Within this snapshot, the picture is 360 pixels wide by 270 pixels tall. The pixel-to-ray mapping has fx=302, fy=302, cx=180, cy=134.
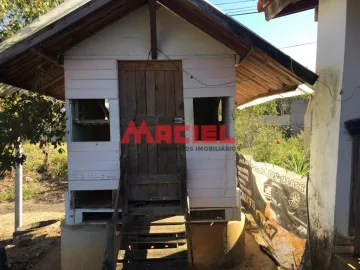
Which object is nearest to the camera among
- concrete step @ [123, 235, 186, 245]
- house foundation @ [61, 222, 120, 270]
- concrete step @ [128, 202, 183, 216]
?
concrete step @ [123, 235, 186, 245]

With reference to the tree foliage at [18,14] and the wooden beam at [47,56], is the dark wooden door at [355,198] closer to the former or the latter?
the wooden beam at [47,56]

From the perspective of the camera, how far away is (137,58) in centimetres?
527

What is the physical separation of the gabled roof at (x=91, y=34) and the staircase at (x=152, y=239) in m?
2.85

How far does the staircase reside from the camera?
4581 millimetres

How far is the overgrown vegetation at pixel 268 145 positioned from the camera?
877 centimetres

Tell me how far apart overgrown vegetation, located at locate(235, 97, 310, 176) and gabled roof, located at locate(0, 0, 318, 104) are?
317cm

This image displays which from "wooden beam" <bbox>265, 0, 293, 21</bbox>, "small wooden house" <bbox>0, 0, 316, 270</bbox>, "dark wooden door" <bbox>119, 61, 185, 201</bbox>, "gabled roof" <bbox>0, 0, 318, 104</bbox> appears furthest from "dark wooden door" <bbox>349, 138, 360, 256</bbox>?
"dark wooden door" <bbox>119, 61, 185, 201</bbox>

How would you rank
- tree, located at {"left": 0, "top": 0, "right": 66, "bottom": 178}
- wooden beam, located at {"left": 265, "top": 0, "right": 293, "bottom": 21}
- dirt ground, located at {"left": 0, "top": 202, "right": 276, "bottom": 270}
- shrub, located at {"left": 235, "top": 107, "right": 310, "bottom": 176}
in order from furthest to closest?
shrub, located at {"left": 235, "top": 107, "right": 310, "bottom": 176} → dirt ground, located at {"left": 0, "top": 202, "right": 276, "bottom": 270} → tree, located at {"left": 0, "top": 0, "right": 66, "bottom": 178} → wooden beam, located at {"left": 265, "top": 0, "right": 293, "bottom": 21}

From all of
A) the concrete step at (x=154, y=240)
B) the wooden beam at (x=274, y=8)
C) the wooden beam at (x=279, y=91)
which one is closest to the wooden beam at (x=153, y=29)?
the wooden beam at (x=274, y=8)

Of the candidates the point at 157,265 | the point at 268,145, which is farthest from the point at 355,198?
the point at 268,145

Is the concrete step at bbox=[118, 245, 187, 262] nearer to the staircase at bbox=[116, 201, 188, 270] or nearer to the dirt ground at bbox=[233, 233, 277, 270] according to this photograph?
the staircase at bbox=[116, 201, 188, 270]

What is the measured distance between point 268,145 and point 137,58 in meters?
8.09

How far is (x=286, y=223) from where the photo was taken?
5.05 metres

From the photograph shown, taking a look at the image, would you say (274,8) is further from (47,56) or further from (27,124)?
(27,124)
